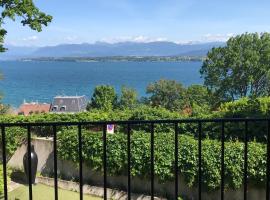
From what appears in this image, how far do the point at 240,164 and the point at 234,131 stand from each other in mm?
2630

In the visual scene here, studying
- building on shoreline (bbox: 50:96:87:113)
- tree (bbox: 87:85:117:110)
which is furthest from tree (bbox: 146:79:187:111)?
building on shoreline (bbox: 50:96:87:113)

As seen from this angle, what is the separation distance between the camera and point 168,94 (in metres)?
55.4

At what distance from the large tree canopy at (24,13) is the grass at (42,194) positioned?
5323 mm

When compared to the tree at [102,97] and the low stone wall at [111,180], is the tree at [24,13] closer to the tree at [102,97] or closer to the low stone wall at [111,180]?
the low stone wall at [111,180]

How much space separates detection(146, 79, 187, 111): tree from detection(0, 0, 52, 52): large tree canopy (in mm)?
37319

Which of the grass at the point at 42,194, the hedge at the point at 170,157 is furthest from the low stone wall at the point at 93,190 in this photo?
the hedge at the point at 170,157

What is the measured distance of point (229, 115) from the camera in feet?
57.5

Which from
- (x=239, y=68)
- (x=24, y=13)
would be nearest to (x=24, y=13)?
(x=24, y=13)

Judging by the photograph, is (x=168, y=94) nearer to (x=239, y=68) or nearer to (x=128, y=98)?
(x=128, y=98)

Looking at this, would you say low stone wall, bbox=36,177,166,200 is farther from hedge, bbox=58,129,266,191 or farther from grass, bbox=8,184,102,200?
hedge, bbox=58,129,266,191

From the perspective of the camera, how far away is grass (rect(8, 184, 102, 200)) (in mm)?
13120

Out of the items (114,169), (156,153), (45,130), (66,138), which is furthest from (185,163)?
(45,130)

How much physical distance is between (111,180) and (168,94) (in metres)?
41.8

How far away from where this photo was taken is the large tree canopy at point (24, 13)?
16078 millimetres
